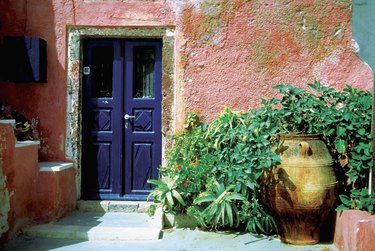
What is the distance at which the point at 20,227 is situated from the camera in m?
4.62

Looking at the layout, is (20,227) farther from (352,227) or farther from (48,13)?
(352,227)

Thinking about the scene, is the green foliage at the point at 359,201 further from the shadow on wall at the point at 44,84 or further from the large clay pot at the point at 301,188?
the shadow on wall at the point at 44,84

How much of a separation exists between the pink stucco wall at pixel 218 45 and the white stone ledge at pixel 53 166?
19 cm

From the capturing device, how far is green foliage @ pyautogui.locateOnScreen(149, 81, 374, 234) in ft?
13.8

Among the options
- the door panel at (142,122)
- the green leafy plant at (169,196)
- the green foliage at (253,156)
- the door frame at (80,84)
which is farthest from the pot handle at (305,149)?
the door panel at (142,122)

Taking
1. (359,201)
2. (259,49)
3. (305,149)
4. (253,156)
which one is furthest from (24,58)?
(359,201)

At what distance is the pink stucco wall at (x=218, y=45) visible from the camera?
5.26 metres

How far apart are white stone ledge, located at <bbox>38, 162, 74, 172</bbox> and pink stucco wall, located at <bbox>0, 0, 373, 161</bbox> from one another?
193 millimetres

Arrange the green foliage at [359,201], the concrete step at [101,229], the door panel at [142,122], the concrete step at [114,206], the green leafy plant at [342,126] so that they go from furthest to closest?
the door panel at [142,122]
the concrete step at [114,206]
the concrete step at [101,229]
the green leafy plant at [342,126]
the green foliage at [359,201]

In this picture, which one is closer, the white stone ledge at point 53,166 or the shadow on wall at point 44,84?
the white stone ledge at point 53,166

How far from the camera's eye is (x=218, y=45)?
17.5 feet

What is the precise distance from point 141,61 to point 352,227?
3194 mm

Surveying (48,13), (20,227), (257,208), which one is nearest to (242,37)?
(257,208)

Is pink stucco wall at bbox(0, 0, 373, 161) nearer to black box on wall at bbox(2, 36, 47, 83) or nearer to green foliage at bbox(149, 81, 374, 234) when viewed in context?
black box on wall at bbox(2, 36, 47, 83)
